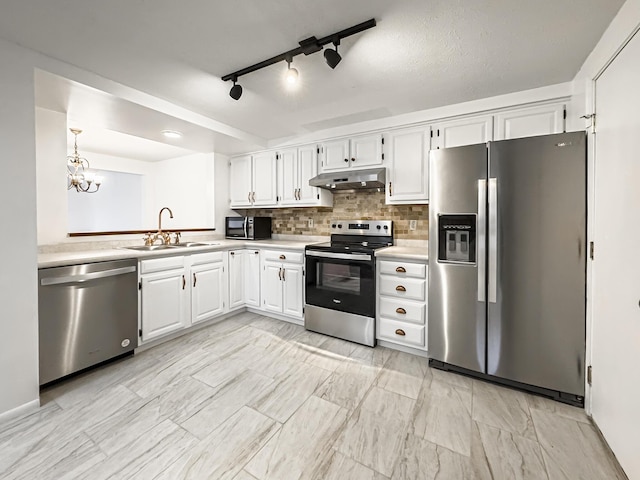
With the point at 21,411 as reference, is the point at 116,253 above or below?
above

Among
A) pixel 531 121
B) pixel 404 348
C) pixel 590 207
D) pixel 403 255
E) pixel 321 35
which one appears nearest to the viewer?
pixel 321 35

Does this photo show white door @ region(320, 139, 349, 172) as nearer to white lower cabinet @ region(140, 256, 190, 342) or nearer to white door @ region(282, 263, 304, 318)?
white door @ region(282, 263, 304, 318)

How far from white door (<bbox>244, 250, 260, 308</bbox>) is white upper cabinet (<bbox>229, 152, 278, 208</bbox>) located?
0.76 metres

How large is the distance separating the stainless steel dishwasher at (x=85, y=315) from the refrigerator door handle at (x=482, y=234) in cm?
292

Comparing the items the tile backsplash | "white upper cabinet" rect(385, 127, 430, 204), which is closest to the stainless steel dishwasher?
Answer: the tile backsplash

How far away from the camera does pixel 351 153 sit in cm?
317

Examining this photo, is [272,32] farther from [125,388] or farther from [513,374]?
[513,374]

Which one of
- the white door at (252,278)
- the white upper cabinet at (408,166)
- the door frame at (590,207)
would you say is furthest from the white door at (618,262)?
the white door at (252,278)

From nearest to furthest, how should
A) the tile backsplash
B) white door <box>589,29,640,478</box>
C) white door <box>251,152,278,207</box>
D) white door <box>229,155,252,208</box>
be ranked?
1. white door <box>589,29,640,478</box>
2. the tile backsplash
3. white door <box>251,152,278,207</box>
4. white door <box>229,155,252,208</box>

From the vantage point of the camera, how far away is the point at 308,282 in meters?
3.10

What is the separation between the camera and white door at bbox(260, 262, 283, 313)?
338 cm

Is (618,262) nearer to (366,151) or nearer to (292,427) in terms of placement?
(292,427)

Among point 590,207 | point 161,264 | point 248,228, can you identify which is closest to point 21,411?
point 161,264

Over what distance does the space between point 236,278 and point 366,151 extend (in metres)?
2.25
